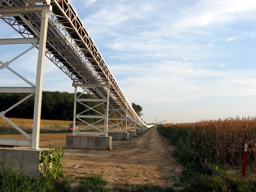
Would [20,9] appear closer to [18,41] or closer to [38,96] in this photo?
[18,41]

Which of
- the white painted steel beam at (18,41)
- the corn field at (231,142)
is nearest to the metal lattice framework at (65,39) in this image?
the white painted steel beam at (18,41)

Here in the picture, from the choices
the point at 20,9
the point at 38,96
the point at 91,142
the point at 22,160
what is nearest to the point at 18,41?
the point at 20,9

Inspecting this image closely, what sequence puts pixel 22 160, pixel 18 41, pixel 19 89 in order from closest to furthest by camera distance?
pixel 22 160 < pixel 19 89 < pixel 18 41

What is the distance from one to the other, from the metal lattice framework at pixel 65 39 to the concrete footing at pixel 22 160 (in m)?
2.27

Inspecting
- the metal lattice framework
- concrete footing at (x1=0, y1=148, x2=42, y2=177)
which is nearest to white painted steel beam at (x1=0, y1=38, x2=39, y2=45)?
the metal lattice framework

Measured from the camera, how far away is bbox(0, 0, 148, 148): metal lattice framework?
10.2 metres

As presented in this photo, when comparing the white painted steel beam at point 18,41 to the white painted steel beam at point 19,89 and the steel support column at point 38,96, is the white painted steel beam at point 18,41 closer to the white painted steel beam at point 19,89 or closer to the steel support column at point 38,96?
the steel support column at point 38,96

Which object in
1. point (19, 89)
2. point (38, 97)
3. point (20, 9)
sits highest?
point (20, 9)

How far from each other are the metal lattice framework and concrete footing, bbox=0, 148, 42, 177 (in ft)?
7.44

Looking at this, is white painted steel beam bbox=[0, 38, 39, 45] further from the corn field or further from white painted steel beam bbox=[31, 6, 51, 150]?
the corn field

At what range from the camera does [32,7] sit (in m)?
9.99

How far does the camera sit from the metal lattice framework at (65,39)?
10203mm

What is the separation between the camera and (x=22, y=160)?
8.84 metres

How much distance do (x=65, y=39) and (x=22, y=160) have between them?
22.4ft
